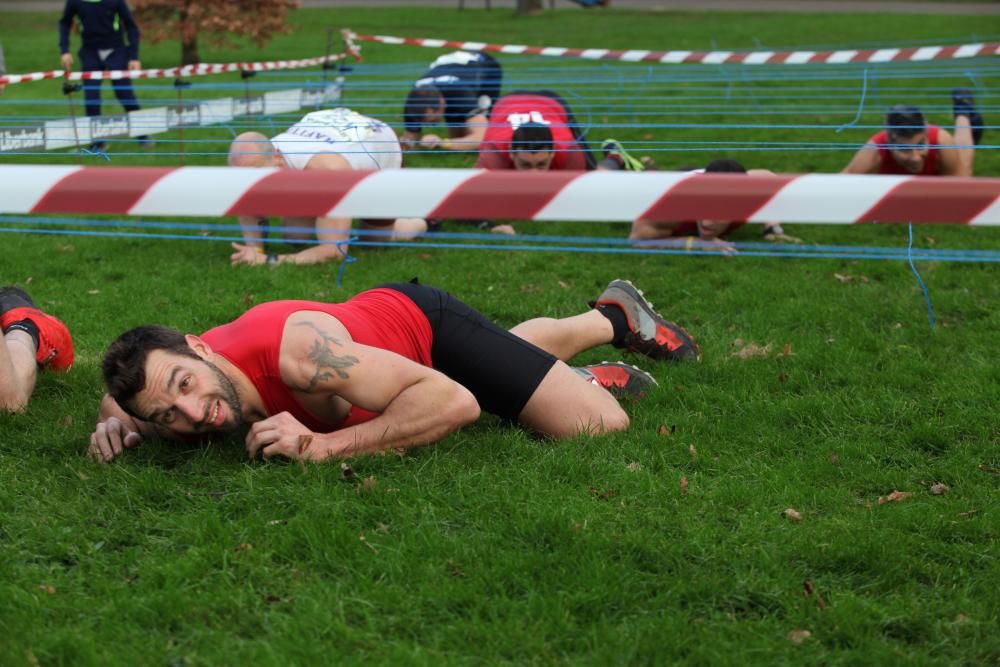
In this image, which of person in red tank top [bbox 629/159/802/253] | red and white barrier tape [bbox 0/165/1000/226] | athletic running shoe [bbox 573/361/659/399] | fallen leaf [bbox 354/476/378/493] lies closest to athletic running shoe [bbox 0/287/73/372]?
red and white barrier tape [bbox 0/165/1000/226]

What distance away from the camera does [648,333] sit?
547 centimetres

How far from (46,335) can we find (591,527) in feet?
9.54

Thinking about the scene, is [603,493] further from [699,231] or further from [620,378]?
[699,231]

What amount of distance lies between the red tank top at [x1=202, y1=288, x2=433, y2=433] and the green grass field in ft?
0.91

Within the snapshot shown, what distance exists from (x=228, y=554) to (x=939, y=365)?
11.3ft

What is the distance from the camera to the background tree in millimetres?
20969

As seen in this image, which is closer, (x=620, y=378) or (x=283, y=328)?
(x=283, y=328)

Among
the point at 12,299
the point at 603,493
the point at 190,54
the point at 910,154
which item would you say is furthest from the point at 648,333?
the point at 190,54

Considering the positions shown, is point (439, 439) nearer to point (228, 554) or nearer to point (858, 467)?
point (228, 554)

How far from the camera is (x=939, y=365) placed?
5348mm

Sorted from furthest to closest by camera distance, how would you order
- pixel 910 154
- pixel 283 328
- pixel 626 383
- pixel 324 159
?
1. pixel 910 154
2. pixel 324 159
3. pixel 626 383
4. pixel 283 328

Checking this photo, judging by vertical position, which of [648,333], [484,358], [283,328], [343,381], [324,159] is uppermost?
[324,159]

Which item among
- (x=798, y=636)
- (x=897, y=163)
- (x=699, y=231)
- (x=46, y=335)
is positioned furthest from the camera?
(x=897, y=163)

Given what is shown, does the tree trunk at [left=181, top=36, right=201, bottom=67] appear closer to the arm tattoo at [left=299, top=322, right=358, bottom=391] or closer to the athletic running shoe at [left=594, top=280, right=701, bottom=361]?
the athletic running shoe at [left=594, top=280, right=701, bottom=361]
